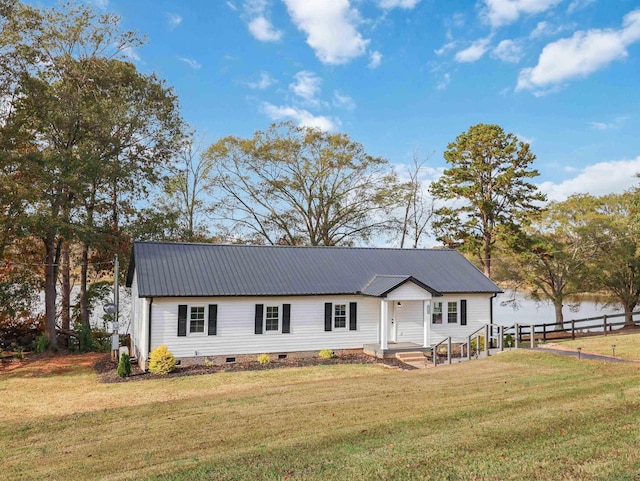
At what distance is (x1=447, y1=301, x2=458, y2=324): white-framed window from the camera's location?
23.3 meters

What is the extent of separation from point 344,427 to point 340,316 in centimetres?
1217

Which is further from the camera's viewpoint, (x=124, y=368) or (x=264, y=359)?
(x=264, y=359)

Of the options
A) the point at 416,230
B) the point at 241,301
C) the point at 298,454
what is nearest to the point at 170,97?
the point at 241,301

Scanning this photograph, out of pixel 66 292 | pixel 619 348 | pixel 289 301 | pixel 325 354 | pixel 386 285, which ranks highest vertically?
pixel 386 285

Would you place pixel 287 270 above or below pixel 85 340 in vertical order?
above

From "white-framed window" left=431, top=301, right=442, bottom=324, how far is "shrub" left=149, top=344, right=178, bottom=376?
12.3 metres

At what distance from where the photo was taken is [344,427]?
9.69 meters

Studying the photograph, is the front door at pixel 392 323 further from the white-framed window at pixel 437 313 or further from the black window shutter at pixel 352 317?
the white-framed window at pixel 437 313

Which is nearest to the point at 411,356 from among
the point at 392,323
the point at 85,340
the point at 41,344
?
the point at 392,323

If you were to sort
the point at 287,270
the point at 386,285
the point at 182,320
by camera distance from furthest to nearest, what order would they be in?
the point at 287,270 < the point at 386,285 < the point at 182,320

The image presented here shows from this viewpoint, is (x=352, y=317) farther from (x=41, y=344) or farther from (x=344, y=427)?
(x=41, y=344)

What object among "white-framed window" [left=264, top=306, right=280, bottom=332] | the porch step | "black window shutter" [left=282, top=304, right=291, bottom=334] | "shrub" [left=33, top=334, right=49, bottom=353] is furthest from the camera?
"shrub" [left=33, top=334, right=49, bottom=353]

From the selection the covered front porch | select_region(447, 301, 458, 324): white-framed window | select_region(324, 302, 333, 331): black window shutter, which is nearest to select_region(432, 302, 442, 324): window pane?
select_region(447, 301, 458, 324): white-framed window

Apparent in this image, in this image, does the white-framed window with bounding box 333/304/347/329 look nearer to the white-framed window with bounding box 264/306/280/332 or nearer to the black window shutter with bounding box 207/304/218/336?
the white-framed window with bounding box 264/306/280/332
